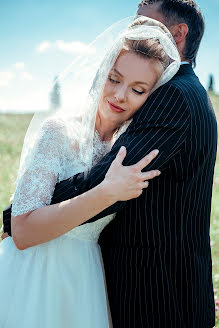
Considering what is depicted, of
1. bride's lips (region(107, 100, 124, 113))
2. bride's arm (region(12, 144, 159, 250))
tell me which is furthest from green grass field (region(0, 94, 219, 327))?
bride's lips (region(107, 100, 124, 113))

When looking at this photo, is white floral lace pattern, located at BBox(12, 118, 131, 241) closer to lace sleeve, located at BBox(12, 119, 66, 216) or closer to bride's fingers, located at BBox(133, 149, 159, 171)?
lace sleeve, located at BBox(12, 119, 66, 216)

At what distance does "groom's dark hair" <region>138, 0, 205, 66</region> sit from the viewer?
3021mm

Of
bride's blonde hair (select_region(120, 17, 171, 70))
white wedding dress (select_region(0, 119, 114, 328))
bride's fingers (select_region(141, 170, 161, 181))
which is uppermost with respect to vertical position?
bride's blonde hair (select_region(120, 17, 171, 70))

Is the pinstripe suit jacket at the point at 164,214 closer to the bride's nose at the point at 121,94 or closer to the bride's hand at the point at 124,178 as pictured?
the bride's hand at the point at 124,178

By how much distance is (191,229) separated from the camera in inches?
96.9

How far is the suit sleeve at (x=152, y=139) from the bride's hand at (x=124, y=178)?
0.05 m

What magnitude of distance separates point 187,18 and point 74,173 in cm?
153

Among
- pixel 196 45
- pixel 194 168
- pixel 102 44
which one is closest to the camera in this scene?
pixel 194 168

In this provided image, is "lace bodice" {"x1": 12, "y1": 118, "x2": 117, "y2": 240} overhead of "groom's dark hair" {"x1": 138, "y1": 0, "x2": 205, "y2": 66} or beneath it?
beneath

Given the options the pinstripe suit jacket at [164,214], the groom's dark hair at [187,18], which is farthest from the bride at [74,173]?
the groom's dark hair at [187,18]

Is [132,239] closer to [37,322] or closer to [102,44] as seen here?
[37,322]

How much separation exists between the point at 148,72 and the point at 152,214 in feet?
2.72

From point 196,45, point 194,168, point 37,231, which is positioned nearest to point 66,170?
point 37,231

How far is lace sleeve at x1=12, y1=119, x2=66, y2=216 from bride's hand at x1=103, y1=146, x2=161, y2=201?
0.37 metres
